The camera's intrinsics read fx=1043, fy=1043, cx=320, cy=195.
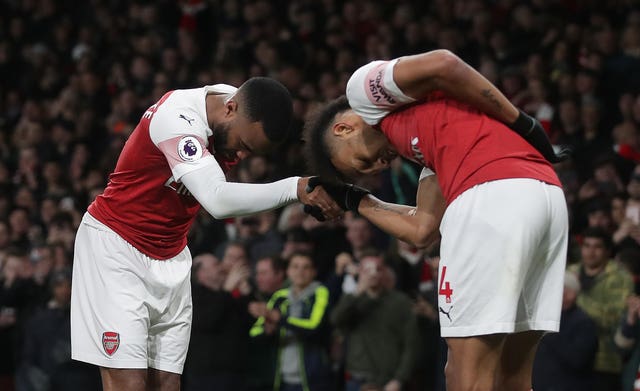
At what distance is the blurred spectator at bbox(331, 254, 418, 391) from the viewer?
8.47 meters

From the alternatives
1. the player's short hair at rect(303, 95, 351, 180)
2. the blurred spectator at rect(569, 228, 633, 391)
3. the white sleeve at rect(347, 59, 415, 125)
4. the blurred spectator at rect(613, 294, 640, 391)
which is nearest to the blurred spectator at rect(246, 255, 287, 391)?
the blurred spectator at rect(569, 228, 633, 391)

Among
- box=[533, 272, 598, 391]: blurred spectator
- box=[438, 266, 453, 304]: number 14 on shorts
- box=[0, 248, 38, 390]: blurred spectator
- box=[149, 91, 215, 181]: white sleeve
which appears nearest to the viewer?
box=[438, 266, 453, 304]: number 14 on shorts

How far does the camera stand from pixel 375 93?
4246 millimetres

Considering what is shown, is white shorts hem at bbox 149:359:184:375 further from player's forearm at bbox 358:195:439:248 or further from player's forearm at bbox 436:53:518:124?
player's forearm at bbox 436:53:518:124

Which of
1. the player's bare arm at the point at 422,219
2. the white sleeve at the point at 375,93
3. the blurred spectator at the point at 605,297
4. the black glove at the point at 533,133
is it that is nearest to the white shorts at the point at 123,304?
the player's bare arm at the point at 422,219

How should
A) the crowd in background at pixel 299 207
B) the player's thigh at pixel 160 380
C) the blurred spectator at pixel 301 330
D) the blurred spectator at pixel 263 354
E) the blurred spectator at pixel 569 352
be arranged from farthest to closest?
the blurred spectator at pixel 263 354, the blurred spectator at pixel 301 330, the crowd in background at pixel 299 207, the blurred spectator at pixel 569 352, the player's thigh at pixel 160 380

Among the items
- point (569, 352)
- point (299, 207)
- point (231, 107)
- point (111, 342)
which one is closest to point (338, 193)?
point (231, 107)

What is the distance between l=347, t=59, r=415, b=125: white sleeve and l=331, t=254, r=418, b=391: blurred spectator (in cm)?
426

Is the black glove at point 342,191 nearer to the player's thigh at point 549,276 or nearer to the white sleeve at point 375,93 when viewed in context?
the white sleeve at point 375,93

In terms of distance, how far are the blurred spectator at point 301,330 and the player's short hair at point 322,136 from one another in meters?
4.11

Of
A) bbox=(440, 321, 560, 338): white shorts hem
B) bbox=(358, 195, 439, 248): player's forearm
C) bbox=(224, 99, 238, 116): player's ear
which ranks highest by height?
bbox=(224, 99, 238, 116): player's ear

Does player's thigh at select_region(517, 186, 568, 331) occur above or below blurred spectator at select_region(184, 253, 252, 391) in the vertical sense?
above

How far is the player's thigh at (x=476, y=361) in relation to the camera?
13.4 feet

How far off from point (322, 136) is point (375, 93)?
0.45m
